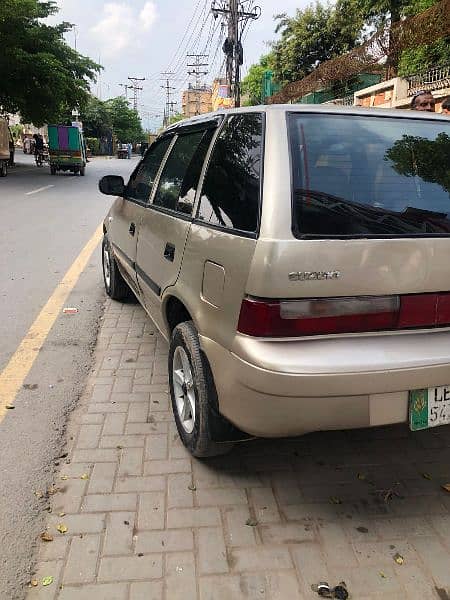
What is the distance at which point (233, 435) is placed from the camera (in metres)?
2.53

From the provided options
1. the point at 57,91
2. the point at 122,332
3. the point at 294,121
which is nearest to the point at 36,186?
the point at 57,91

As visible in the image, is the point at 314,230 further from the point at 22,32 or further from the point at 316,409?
the point at 22,32

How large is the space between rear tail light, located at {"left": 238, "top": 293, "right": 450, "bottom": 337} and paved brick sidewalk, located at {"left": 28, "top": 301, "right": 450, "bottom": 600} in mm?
892

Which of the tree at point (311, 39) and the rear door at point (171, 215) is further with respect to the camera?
the tree at point (311, 39)

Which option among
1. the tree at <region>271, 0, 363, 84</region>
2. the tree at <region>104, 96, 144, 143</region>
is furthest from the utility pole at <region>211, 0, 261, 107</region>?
the tree at <region>104, 96, 144, 143</region>

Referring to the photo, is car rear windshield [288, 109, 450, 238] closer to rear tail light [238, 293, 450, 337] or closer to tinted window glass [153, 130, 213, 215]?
rear tail light [238, 293, 450, 337]

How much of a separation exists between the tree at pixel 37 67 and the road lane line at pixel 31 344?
62.2 ft

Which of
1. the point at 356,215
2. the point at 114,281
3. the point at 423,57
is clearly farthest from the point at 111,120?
the point at 356,215

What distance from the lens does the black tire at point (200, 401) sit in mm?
2494

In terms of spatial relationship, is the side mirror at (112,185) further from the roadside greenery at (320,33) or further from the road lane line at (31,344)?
the roadside greenery at (320,33)

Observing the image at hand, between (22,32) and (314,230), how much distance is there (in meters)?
25.8

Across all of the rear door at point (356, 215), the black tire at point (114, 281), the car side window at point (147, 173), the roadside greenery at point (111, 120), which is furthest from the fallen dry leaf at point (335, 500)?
the roadside greenery at point (111, 120)

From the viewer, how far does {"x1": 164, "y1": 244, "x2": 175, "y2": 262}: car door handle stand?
2896mm

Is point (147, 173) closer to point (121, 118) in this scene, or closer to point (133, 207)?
point (133, 207)
